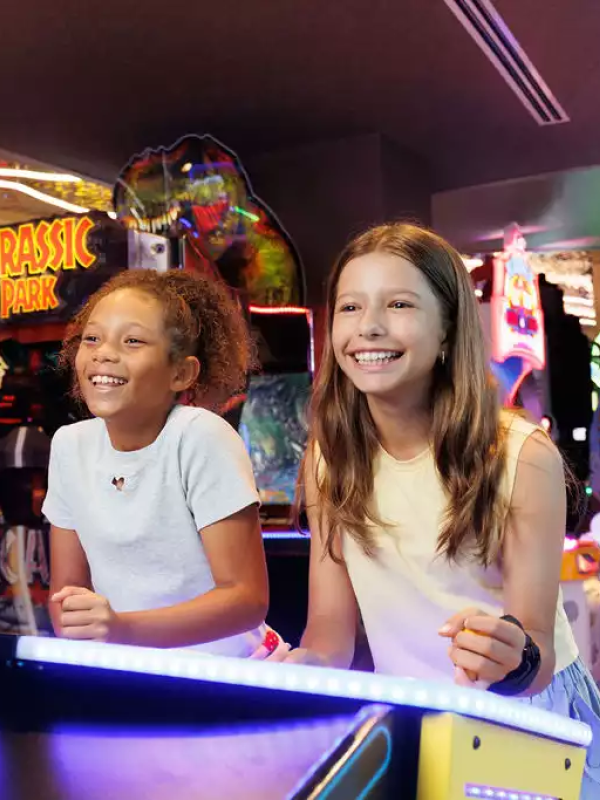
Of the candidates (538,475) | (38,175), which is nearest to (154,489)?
(538,475)

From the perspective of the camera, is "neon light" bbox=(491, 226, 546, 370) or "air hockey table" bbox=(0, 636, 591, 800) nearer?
"air hockey table" bbox=(0, 636, 591, 800)

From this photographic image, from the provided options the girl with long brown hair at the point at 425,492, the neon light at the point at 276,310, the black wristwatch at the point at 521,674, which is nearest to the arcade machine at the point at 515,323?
the neon light at the point at 276,310

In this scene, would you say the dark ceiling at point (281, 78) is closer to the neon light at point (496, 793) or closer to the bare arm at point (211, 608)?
the bare arm at point (211, 608)

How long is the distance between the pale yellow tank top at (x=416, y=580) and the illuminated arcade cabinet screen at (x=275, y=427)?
8.64ft

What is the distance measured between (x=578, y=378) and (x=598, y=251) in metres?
2.43

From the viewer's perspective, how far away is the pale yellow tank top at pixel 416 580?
1227mm

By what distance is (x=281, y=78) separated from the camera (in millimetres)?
4305

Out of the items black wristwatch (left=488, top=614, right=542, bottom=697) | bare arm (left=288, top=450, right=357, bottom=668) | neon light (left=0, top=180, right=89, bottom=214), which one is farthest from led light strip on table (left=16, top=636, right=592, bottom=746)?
neon light (left=0, top=180, right=89, bottom=214)

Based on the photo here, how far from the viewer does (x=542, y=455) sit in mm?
1234

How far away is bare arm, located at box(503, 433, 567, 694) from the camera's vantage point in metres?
1.15

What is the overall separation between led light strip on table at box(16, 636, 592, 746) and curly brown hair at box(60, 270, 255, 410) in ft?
2.80

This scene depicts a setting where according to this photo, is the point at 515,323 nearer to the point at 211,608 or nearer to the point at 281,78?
the point at 281,78

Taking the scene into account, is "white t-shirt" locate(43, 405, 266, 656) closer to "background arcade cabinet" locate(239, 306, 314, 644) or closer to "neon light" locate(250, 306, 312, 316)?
"background arcade cabinet" locate(239, 306, 314, 644)

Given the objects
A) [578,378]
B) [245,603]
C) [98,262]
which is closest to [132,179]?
[98,262]
